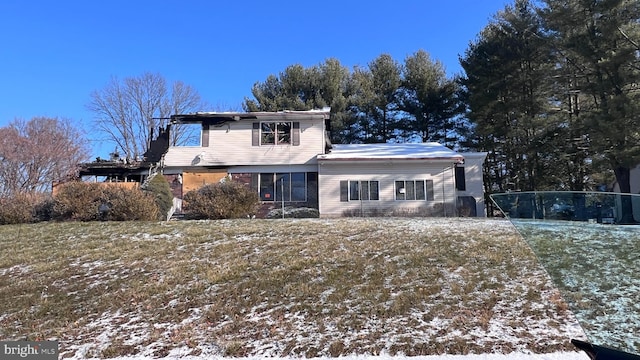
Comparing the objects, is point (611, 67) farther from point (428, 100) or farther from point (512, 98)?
point (428, 100)

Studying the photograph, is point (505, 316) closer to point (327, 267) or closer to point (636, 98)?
point (327, 267)

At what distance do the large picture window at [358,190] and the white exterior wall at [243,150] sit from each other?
6.45ft

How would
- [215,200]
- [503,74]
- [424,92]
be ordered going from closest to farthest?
[215,200], [503,74], [424,92]

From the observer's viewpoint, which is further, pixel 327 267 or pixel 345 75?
pixel 345 75

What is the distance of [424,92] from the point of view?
92.7 feet

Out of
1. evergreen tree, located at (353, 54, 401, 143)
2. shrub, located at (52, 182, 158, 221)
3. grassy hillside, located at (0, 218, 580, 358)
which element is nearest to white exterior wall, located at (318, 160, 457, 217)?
shrub, located at (52, 182, 158, 221)

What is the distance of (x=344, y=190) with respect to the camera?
18.2 meters

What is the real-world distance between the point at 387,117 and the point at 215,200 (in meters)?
18.9

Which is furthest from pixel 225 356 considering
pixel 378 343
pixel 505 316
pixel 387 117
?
pixel 387 117

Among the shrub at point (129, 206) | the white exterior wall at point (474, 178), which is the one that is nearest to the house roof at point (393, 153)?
the white exterior wall at point (474, 178)

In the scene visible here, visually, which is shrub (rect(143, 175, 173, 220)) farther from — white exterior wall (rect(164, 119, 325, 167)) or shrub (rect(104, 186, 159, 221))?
white exterior wall (rect(164, 119, 325, 167))

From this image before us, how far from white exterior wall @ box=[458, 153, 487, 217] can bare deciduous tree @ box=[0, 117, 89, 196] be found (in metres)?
19.2

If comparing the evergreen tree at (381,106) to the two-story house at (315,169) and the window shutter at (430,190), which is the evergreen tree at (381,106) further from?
the window shutter at (430,190)

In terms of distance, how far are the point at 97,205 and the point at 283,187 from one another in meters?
8.01
